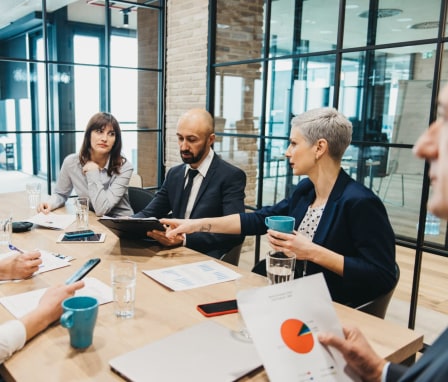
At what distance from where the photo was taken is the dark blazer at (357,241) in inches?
66.8

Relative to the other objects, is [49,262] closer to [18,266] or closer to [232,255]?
[18,266]

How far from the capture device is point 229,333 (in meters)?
1.25

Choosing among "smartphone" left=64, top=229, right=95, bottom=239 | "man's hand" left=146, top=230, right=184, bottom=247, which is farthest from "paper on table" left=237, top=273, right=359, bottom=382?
"smartphone" left=64, top=229, right=95, bottom=239

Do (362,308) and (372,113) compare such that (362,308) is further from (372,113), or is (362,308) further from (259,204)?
(372,113)

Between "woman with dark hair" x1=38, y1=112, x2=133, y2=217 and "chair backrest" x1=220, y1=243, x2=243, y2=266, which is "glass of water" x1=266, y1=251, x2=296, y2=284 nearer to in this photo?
"chair backrest" x1=220, y1=243, x2=243, y2=266

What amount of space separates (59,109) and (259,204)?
4.62 meters

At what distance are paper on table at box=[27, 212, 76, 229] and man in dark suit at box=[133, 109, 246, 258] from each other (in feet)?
1.40

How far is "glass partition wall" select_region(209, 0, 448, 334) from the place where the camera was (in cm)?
383

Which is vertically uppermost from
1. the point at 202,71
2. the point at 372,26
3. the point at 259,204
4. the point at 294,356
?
the point at 372,26

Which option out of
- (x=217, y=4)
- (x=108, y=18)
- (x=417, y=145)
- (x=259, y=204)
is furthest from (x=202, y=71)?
(x=417, y=145)

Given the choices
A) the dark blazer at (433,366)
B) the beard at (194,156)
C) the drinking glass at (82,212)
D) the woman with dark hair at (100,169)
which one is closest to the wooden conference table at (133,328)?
the dark blazer at (433,366)

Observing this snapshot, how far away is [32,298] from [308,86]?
388 centimetres

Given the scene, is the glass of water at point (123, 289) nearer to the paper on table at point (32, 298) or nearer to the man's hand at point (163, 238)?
the paper on table at point (32, 298)

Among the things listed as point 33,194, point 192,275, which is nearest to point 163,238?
point 192,275
